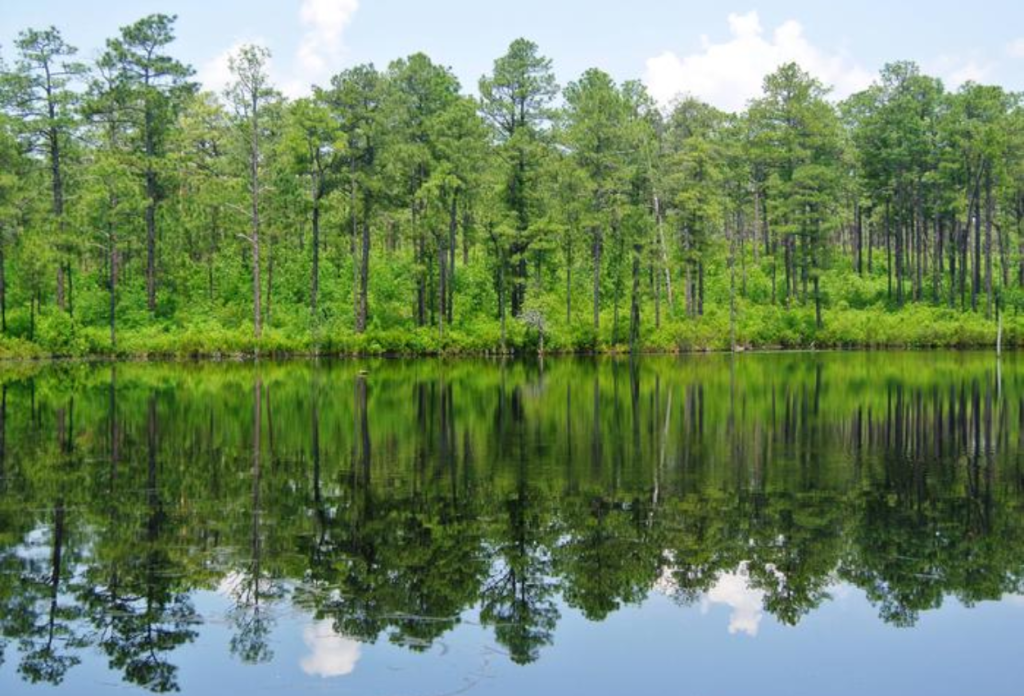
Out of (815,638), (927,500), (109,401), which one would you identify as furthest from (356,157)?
(815,638)

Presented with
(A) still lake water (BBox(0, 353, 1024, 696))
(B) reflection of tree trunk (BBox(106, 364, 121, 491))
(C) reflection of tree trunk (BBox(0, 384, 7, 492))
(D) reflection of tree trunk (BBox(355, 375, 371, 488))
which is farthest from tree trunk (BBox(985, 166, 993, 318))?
(C) reflection of tree trunk (BBox(0, 384, 7, 492))

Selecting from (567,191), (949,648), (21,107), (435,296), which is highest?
(21,107)

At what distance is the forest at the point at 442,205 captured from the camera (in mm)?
55438

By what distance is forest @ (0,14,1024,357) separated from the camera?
55.4 m

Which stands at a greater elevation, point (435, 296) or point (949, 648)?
point (435, 296)

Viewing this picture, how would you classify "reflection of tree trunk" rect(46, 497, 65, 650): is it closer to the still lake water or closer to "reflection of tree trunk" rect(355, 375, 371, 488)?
the still lake water

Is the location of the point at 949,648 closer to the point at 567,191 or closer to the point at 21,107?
the point at 567,191

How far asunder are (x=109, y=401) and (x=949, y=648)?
27490mm

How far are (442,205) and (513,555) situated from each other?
45764 mm

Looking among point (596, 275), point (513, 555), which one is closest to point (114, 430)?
point (513, 555)

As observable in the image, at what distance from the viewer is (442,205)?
2213 inches

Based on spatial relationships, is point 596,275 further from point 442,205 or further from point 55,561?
point 55,561

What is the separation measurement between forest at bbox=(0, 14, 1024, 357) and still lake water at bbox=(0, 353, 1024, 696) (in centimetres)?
3270

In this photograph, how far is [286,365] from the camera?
4966 cm
